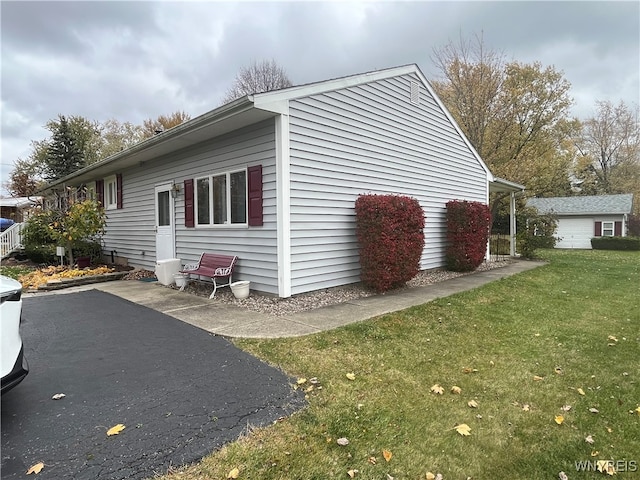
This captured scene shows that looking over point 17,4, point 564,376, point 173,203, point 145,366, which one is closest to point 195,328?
point 145,366

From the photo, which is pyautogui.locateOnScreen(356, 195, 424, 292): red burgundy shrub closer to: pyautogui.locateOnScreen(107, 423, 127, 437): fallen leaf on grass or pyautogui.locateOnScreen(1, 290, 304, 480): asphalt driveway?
pyautogui.locateOnScreen(1, 290, 304, 480): asphalt driveway

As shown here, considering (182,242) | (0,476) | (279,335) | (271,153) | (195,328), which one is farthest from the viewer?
(182,242)

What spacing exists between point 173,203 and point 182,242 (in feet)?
3.42

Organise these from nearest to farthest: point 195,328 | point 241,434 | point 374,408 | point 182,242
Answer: point 241,434
point 374,408
point 195,328
point 182,242

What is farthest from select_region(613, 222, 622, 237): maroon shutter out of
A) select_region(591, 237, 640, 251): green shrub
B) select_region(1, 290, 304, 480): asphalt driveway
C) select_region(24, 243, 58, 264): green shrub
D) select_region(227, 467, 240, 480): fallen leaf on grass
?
select_region(24, 243, 58, 264): green shrub

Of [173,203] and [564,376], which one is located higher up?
[173,203]

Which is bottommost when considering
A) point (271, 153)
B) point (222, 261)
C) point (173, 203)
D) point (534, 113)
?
point (222, 261)

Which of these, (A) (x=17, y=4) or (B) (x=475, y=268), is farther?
(B) (x=475, y=268)

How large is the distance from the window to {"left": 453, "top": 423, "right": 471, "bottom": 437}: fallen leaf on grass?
17.2ft

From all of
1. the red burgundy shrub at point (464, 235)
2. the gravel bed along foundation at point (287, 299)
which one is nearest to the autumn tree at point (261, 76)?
the red burgundy shrub at point (464, 235)

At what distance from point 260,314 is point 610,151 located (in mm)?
39789

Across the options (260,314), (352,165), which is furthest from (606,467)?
(352,165)

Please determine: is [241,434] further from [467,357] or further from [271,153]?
[271,153]

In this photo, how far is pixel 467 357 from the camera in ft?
12.9
